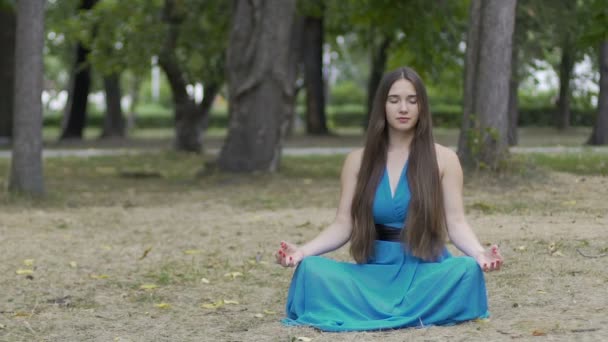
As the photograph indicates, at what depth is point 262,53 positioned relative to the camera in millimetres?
16172

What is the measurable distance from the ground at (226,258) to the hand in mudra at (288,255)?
389 millimetres

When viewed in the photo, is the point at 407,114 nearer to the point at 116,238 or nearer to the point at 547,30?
the point at 116,238

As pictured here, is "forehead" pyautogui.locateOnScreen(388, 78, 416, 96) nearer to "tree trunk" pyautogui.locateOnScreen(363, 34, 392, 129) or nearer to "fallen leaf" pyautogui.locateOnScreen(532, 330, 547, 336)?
"fallen leaf" pyautogui.locateOnScreen(532, 330, 547, 336)

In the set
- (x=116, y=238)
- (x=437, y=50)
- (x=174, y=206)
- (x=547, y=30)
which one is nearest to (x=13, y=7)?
(x=437, y=50)

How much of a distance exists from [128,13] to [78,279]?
16520 mm

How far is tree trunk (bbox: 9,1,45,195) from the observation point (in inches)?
512

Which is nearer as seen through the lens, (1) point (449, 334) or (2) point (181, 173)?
(1) point (449, 334)

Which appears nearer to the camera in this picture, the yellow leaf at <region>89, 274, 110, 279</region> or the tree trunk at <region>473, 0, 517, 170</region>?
the yellow leaf at <region>89, 274, 110, 279</region>

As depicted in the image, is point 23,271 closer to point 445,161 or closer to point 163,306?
point 163,306

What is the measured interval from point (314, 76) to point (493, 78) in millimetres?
20866

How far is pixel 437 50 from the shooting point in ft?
67.3

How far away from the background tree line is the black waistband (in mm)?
7839

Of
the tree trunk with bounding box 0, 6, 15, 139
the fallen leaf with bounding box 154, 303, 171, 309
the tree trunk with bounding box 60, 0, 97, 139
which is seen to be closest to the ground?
the fallen leaf with bounding box 154, 303, 171, 309

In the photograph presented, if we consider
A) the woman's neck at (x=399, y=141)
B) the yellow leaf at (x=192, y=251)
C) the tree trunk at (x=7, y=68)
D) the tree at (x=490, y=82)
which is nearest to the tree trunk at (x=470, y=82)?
the tree at (x=490, y=82)
